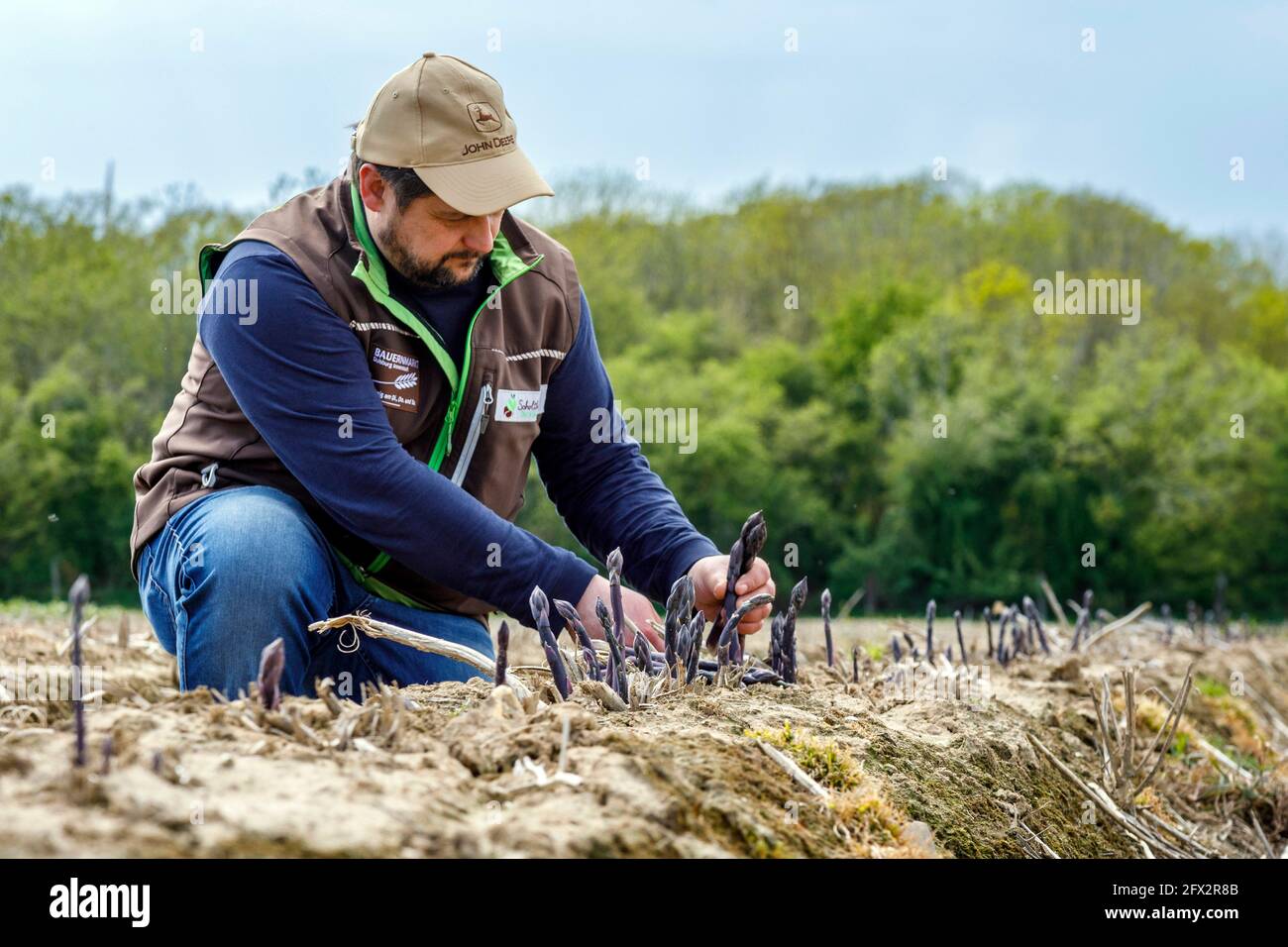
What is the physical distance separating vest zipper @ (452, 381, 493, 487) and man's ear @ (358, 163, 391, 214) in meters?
0.61

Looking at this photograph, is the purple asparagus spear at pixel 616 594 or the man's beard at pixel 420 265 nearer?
the purple asparagus spear at pixel 616 594

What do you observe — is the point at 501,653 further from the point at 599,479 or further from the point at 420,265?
the point at 599,479

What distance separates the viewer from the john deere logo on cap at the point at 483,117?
138 inches

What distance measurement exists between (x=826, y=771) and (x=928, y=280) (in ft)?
119

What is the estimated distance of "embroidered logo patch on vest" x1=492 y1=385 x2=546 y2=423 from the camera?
12.7 ft

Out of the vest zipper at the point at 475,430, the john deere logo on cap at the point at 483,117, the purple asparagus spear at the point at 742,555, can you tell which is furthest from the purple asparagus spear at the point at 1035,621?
the john deere logo on cap at the point at 483,117

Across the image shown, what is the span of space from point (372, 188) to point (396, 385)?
0.57 m

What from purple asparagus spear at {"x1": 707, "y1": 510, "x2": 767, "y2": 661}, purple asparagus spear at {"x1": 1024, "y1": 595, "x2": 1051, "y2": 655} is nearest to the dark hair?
purple asparagus spear at {"x1": 707, "y1": 510, "x2": 767, "y2": 661}

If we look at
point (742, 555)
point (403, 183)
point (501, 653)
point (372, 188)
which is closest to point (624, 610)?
point (742, 555)

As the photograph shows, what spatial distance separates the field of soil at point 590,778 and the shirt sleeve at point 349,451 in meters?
0.30

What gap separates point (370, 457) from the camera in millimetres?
3295

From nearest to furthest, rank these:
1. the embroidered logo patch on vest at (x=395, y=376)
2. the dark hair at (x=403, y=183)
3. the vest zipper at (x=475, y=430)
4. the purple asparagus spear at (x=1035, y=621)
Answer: the dark hair at (x=403, y=183)
the embroidered logo patch on vest at (x=395, y=376)
the vest zipper at (x=475, y=430)
the purple asparagus spear at (x=1035, y=621)

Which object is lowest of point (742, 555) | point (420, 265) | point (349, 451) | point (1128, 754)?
point (1128, 754)

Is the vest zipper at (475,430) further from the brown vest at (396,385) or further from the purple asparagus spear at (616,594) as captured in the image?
the purple asparagus spear at (616,594)
